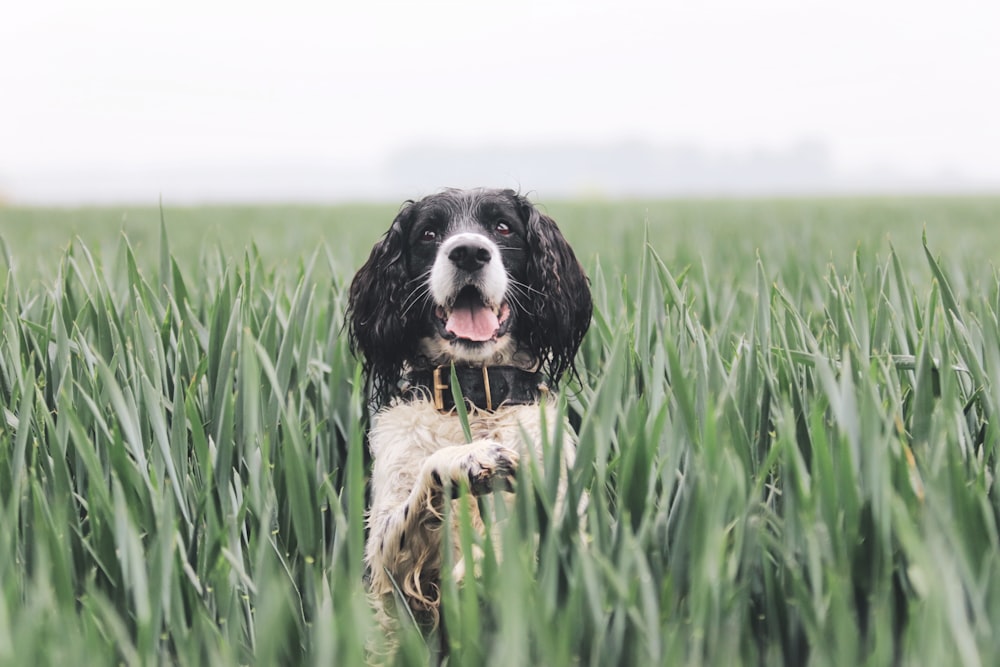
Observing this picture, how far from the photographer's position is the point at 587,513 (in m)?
1.49

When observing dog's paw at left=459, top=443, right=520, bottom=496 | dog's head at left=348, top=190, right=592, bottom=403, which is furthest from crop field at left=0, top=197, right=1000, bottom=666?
dog's head at left=348, top=190, right=592, bottom=403

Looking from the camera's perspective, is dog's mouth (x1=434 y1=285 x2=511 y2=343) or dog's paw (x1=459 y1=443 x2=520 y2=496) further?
dog's mouth (x1=434 y1=285 x2=511 y2=343)

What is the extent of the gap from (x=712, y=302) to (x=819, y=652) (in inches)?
58.2

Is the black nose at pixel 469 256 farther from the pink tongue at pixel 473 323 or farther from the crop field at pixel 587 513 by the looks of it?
the crop field at pixel 587 513

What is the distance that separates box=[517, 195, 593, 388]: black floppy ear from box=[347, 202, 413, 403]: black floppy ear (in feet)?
0.80

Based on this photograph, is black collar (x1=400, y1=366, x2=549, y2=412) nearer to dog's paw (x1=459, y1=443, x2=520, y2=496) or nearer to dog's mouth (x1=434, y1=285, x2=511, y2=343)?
dog's mouth (x1=434, y1=285, x2=511, y2=343)

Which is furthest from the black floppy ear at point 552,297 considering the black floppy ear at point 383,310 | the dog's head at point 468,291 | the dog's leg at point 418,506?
the dog's leg at point 418,506

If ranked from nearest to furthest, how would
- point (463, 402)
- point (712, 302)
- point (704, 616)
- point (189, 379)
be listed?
point (704, 616)
point (463, 402)
point (189, 379)
point (712, 302)

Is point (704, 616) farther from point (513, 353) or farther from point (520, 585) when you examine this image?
point (513, 353)

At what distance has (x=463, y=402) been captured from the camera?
156cm

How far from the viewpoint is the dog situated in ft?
4.99

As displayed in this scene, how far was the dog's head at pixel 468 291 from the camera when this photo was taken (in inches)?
63.3

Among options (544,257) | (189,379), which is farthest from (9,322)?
(544,257)

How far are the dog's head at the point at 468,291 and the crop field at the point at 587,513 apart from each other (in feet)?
0.57
